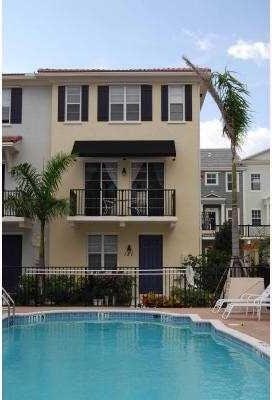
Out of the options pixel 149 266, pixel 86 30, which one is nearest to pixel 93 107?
pixel 149 266

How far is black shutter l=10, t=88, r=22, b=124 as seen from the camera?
69.1 feet

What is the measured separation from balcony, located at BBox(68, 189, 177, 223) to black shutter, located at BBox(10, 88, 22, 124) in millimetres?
3687

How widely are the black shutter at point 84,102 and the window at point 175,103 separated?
10.1 ft

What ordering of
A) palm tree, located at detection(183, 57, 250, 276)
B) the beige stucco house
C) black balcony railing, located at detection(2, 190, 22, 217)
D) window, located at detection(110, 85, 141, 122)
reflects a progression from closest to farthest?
palm tree, located at detection(183, 57, 250, 276) → black balcony railing, located at detection(2, 190, 22, 217) → the beige stucco house → window, located at detection(110, 85, 141, 122)

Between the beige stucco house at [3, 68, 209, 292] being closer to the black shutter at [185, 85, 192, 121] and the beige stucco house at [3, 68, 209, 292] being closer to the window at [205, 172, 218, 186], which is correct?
the black shutter at [185, 85, 192, 121]

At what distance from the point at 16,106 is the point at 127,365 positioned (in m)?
14.4

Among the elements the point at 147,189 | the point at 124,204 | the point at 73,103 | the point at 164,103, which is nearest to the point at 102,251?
the point at 124,204

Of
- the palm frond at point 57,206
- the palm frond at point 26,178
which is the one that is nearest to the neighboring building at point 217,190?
the palm frond at point 57,206

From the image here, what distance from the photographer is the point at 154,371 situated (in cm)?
827

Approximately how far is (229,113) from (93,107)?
5.96 meters

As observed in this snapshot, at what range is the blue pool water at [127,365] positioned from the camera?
22.6 ft

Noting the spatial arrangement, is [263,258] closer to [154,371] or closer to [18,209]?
[18,209]

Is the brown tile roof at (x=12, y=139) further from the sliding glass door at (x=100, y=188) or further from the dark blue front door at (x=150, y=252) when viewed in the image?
the dark blue front door at (x=150, y=252)

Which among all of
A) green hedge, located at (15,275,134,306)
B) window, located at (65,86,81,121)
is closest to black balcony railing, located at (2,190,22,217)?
green hedge, located at (15,275,134,306)
